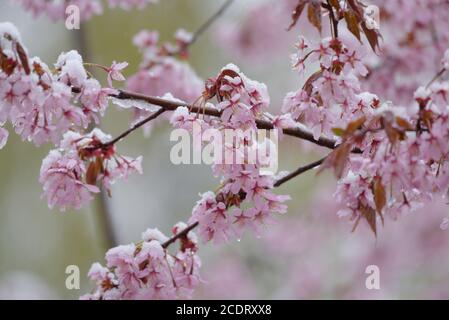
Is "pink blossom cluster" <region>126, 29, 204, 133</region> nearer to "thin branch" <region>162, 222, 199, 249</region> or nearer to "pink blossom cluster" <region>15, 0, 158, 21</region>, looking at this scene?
"pink blossom cluster" <region>15, 0, 158, 21</region>

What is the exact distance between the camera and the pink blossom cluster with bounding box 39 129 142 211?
195 centimetres

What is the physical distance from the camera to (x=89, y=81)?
1903 millimetres

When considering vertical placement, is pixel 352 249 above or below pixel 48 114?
above

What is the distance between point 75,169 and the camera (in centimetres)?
196

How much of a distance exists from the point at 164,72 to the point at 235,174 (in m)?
1.62

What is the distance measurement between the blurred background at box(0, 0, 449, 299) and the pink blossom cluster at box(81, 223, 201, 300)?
1246 mm

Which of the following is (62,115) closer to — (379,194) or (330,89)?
(330,89)

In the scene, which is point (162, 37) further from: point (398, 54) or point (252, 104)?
point (252, 104)

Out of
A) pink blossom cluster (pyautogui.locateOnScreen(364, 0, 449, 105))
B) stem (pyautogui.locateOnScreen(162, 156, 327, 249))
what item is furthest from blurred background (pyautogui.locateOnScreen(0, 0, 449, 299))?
stem (pyautogui.locateOnScreen(162, 156, 327, 249))

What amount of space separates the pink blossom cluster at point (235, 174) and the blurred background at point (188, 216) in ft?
4.41

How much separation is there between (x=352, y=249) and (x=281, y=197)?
415cm

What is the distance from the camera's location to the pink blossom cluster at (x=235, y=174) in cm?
189
